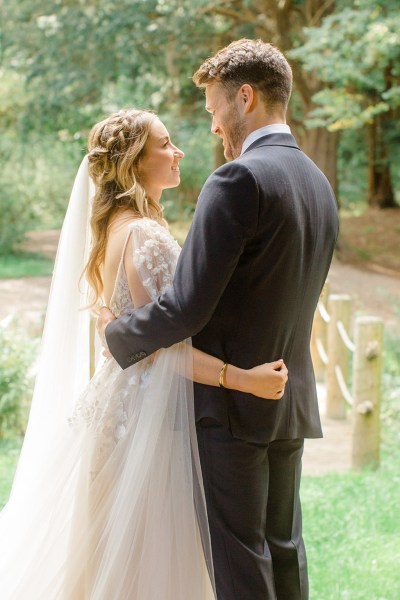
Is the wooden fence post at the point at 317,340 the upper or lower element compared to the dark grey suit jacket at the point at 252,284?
lower

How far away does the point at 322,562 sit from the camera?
3.96 metres

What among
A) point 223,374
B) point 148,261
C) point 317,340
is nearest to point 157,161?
point 148,261

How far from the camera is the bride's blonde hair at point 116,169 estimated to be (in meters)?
2.76

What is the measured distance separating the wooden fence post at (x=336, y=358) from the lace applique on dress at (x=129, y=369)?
5224 millimetres

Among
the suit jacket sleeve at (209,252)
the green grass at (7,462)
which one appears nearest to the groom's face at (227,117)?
the suit jacket sleeve at (209,252)

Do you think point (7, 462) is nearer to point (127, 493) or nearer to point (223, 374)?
point (127, 493)

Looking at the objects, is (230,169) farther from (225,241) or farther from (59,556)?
(59,556)

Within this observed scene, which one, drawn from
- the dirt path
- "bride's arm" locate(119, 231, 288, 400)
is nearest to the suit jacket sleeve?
"bride's arm" locate(119, 231, 288, 400)

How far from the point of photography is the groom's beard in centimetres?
247

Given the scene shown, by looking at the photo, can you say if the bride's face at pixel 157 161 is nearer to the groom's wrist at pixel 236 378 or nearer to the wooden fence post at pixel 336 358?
Answer: the groom's wrist at pixel 236 378

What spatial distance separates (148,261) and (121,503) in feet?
2.45

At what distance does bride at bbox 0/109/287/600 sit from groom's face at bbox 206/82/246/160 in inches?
13.0

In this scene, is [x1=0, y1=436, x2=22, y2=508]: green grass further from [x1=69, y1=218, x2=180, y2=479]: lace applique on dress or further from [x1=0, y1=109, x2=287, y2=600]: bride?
[x1=69, y1=218, x2=180, y2=479]: lace applique on dress

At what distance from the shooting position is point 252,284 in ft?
7.81
